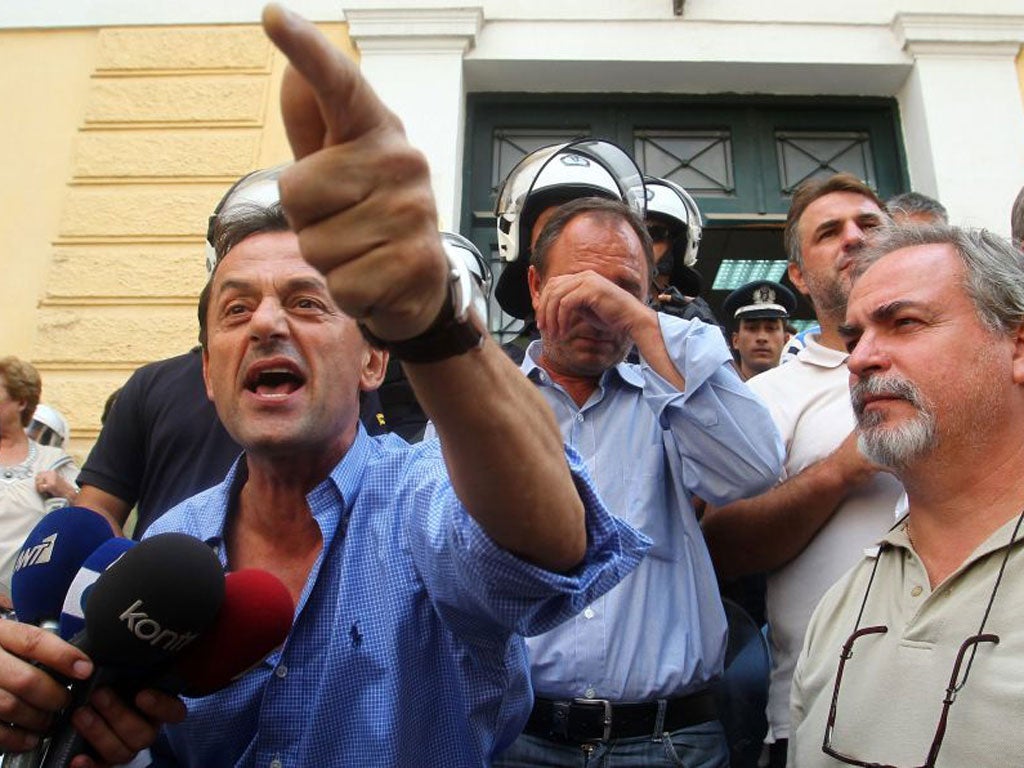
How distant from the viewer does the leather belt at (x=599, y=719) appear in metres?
1.91

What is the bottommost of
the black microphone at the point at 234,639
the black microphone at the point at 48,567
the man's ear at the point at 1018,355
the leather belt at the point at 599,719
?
the leather belt at the point at 599,719

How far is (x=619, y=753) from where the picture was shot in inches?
75.0

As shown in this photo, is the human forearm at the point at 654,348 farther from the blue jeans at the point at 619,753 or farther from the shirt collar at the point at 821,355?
the blue jeans at the point at 619,753

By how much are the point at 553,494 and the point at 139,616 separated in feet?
1.78

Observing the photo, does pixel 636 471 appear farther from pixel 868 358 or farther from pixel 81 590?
pixel 81 590

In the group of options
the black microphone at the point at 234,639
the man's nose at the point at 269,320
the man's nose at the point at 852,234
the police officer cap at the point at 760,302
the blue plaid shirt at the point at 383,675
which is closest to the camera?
the black microphone at the point at 234,639

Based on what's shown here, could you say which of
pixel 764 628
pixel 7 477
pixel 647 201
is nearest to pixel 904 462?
pixel 764 628

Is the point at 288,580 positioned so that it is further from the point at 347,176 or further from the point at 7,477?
the point at 7,477

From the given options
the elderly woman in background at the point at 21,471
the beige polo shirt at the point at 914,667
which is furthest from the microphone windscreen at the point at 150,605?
the elderly woman in background at the point at 21,471

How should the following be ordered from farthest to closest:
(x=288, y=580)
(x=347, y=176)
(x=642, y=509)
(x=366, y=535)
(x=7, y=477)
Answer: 1. (x=7, y=477)
2. (x=642, y=509)
3. (x=288, y=580)
4. (x=366, y=535)
5. (x=347, y=176)

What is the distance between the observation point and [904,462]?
74.9 inches

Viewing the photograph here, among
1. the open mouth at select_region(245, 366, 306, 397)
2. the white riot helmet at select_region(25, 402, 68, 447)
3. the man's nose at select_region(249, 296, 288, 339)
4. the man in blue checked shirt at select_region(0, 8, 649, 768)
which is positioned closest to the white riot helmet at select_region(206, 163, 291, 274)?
the man in blue checked shirt at select_region(0, 8, 649, 768)

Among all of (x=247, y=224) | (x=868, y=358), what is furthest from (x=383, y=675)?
(x=868, y=358)

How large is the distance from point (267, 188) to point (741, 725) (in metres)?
1.84
